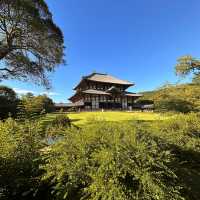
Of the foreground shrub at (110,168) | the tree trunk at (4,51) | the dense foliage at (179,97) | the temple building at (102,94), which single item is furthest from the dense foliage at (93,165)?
the temple building at (102,94)

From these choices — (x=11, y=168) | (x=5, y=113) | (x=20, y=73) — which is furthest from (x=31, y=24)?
(x=11, y=168)

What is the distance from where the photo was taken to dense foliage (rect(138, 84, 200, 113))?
1613cm

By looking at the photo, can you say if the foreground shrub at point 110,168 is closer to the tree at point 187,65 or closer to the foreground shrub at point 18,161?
the foreground shrub at point 18,161

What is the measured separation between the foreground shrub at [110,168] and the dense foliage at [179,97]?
1216 cm

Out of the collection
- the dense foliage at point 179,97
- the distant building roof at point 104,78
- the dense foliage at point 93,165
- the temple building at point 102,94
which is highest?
the distant building roof at point 104,78

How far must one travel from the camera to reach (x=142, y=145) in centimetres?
460

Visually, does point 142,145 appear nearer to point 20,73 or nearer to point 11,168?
point 11,168

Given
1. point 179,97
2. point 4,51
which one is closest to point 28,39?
point 4,51

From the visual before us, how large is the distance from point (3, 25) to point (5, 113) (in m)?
8.09

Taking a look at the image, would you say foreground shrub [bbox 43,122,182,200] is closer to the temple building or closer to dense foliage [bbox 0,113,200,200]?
dense foliage [bbox 0,113,200,200]

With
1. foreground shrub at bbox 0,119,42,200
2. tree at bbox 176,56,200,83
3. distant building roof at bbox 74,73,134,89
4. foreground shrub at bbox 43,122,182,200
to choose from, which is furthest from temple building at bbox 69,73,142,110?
foreground shrub at bbox 43,122,182,200

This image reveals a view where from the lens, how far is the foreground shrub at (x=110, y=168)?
13.5 feet

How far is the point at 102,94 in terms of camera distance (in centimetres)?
4675

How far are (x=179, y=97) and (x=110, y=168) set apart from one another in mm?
14760
